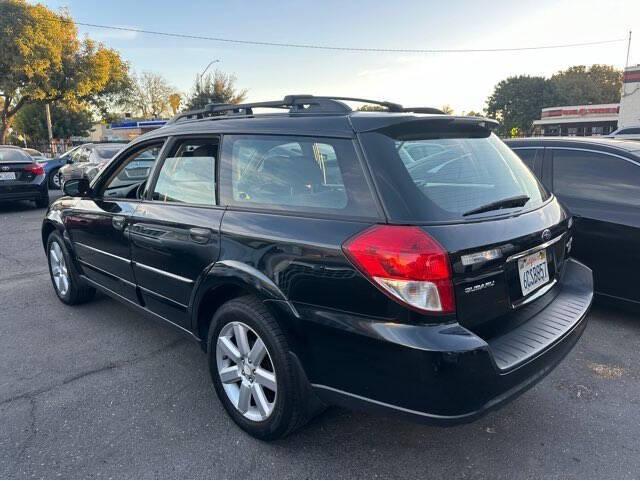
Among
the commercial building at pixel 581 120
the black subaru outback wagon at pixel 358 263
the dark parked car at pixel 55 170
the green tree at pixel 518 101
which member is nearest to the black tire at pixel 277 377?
the black subaru outback wagon at pixel 358 263

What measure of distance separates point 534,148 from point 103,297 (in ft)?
15.1

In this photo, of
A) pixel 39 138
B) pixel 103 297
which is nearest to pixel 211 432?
pixel 103 297

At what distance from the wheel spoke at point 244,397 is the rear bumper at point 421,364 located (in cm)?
50

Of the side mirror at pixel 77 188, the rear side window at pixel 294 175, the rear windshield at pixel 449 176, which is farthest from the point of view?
the side mirror at pixel 77 188

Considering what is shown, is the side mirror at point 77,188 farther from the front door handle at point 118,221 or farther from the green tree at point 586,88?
the green tree at point 586,88

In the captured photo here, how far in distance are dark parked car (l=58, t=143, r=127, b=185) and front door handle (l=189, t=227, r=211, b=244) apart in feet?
35.2

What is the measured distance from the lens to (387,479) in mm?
2314

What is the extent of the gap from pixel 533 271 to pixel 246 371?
161 cm

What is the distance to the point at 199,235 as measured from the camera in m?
2.80

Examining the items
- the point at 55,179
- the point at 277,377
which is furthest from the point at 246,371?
the point at 55,179

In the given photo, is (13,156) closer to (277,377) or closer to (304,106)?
(304,106)

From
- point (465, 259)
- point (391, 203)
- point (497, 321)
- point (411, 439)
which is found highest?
point (391, 203)

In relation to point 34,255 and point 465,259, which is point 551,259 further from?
point 34,255

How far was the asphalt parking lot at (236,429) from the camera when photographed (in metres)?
2.40
